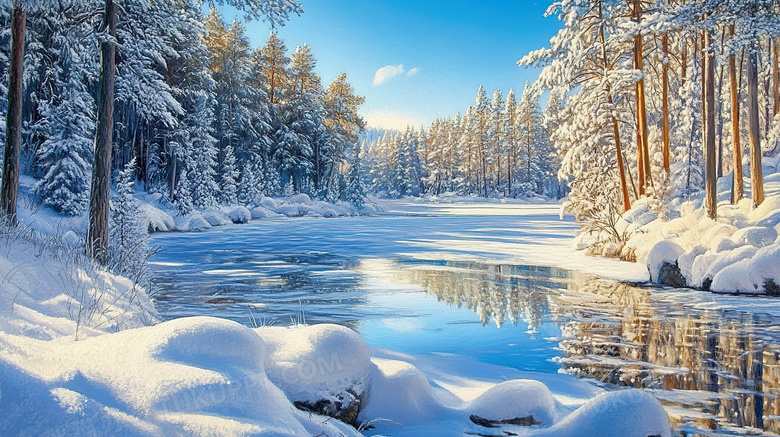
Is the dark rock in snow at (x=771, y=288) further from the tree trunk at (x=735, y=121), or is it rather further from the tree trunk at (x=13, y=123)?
the tree trunk at (x=13, y=123)

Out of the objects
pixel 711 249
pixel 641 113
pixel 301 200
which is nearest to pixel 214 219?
pixel 301 200

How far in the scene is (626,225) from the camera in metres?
15.5

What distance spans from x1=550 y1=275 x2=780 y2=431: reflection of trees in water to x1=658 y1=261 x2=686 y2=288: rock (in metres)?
1.86

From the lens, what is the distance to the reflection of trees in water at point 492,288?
8430 millimetres

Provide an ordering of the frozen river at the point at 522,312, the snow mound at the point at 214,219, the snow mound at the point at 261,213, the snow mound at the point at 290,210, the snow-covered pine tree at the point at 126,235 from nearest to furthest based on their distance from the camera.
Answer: the frozen river at the point at 522,312
the snow-covered pine tree at the point at 126,235
the snow mound at the point at 214,219
the snow mound at the point at 261,213
the snow mound at the point at 290,210

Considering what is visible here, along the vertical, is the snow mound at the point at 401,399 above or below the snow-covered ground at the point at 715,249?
below

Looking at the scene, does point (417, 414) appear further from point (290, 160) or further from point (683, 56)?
point (290, 160)

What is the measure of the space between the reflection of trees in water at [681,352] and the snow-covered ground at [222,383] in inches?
31.7

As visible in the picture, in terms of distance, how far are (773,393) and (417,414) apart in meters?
3.35

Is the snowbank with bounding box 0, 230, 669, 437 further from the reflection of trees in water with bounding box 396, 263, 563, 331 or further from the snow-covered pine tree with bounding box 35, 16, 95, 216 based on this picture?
the snow-covered pine tree with bounding box 35, 16, 95, 216

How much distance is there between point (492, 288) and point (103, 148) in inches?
314

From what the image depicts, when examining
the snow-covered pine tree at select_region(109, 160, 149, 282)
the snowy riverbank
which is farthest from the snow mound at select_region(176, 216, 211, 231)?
the snowy riverbank

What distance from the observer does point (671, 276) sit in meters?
10.9

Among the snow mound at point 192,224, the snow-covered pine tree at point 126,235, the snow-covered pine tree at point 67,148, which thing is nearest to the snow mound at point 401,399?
the snow-covered pine tree at point 126,235
